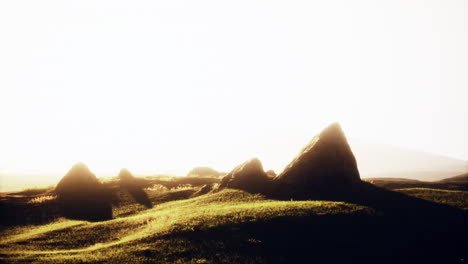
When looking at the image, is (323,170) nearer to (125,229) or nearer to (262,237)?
(262,237)

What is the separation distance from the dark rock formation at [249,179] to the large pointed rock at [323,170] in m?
2.35

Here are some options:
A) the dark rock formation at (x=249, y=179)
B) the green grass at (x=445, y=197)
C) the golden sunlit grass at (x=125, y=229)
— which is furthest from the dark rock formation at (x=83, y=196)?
the green grass at (x=445, y=197)

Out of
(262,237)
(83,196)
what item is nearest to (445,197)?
(262,237)

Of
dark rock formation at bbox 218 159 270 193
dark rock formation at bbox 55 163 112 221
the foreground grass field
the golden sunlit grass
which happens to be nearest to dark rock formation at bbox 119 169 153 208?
dark rock formation at bbox 55 163 112 221

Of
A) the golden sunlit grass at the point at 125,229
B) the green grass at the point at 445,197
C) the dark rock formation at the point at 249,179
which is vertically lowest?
the golden sunlit grass at the point at 125,229

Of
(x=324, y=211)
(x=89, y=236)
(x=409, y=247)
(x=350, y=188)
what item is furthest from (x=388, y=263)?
(x=89, y=236)

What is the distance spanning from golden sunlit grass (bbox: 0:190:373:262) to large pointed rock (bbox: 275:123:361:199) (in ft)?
18.2

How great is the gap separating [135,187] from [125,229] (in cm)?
2015

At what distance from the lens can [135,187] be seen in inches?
1837

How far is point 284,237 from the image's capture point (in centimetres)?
2156

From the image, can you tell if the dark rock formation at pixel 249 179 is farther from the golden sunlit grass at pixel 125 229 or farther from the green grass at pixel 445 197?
the green grass at pixel 445 197

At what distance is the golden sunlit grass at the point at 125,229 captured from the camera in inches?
873

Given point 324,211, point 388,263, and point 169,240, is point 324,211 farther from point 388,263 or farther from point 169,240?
point 169,240

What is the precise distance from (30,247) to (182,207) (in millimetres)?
14405
